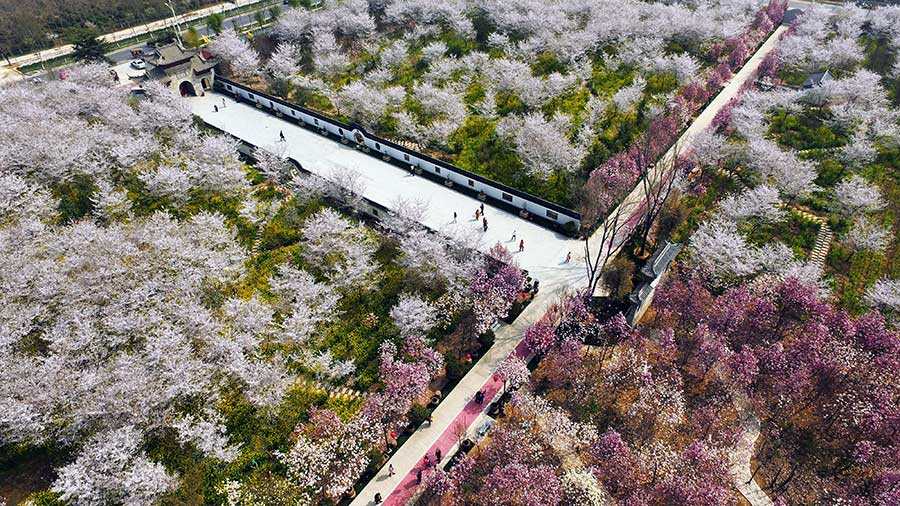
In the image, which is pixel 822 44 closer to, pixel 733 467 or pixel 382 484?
pixel 733 467

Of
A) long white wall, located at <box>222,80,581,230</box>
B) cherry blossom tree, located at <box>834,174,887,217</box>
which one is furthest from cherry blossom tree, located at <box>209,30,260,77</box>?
cherry blossom tree, located at <box>834,174,887,217</box>

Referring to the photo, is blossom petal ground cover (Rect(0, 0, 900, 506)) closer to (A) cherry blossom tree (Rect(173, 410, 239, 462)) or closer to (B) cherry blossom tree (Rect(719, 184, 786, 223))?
(A) cherry blossom tree (Rect(173, 410, 239, 462))

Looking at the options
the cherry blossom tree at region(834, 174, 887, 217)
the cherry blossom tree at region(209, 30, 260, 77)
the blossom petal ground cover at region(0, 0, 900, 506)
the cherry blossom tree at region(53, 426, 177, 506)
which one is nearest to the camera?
the cherry blossom tree at region(53, 426, 177, 506)

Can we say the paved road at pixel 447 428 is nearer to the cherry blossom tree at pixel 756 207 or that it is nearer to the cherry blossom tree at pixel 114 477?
the cherry blossom tree at pixel 756 207

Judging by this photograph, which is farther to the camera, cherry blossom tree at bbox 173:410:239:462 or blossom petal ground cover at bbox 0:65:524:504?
blossom petal ground cover at bbox 0:65:524:504

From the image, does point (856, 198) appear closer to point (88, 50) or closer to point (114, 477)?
point (114, 477)

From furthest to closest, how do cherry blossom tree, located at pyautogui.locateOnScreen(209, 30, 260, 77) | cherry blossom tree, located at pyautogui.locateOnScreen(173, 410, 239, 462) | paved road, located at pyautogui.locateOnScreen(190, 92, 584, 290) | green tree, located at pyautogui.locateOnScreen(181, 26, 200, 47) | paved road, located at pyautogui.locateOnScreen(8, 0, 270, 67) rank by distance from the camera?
paved road, located at pyautogui.locateOnScreen(8, 0, 270, 67) < green tree, located at pyautogui.locateOnScreen(181, 26, 200, 47) < cherry blossom tree, located at pyautogui.locateOnScreen(209, 30, 260, 77) < paved road, located at pyautogui.locateOnScreen(190, 92, 584, 290) < cherry blossom tree, located at pyautogui.locateOnScreen(173, 410, 239, 462)

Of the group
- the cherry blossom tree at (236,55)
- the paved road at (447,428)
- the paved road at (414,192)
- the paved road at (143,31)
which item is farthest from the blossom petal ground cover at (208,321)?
the paved road at (143,31)

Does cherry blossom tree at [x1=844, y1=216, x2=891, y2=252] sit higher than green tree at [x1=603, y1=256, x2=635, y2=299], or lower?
higher

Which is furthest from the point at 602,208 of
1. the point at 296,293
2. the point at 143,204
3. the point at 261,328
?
the point at 143,204

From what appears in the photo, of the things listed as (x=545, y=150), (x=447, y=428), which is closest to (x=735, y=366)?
(x=447, y=428)
